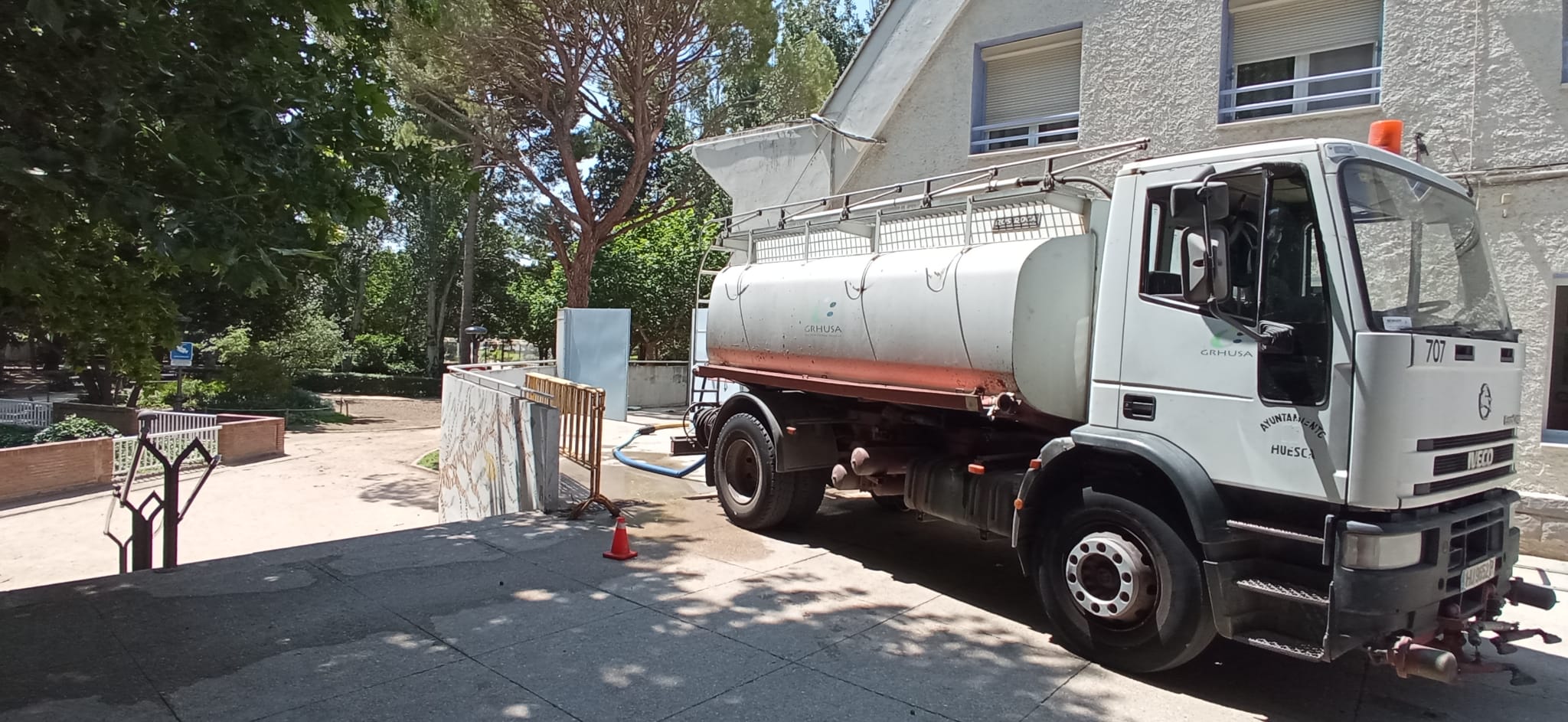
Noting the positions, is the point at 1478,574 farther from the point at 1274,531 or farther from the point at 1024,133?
the point at 1024,133

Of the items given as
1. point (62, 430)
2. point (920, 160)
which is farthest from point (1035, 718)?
point (62, 430)

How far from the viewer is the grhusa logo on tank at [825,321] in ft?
Answer: 21.6

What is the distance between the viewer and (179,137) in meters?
4.12

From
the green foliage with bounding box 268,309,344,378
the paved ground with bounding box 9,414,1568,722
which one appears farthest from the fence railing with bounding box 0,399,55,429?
the paved ground with bounding box 9,414,1568,722

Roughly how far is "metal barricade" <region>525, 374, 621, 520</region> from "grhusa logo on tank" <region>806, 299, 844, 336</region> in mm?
2498

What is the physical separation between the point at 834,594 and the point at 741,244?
12.0ft

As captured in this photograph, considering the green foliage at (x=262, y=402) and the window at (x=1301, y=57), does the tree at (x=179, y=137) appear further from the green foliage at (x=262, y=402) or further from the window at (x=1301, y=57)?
the green foliage at (x=262, y=402)

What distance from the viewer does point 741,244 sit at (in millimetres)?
8305

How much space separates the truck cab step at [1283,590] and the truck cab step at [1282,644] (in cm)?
20

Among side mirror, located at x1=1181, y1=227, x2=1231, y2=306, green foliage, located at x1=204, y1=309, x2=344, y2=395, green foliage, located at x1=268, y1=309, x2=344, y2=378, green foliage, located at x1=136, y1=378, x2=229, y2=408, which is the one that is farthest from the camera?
green foliage, located at x1=268, y1=309, x2=344, y2=378

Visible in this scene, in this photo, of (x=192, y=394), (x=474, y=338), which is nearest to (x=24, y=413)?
(x=192, y=394)

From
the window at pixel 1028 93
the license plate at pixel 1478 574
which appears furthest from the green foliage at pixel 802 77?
the license plate at pixel 1478 574

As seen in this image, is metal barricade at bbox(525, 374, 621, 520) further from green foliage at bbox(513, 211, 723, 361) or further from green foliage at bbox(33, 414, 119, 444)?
green foliage at bbox(513, 211, 723, 361)

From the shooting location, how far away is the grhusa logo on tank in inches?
259
